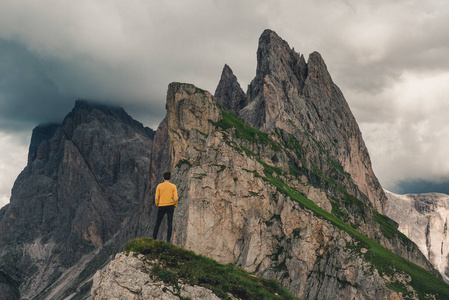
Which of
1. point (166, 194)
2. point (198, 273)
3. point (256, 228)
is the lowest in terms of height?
point (198, 273)

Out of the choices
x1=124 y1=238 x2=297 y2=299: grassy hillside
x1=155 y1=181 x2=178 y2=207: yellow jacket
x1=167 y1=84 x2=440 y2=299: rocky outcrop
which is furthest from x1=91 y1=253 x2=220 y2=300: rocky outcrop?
x1=167 y1=84 x2=440 y2=299: rocky outcrop

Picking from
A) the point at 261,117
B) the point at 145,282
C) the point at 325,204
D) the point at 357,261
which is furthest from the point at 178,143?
the point at 145,282

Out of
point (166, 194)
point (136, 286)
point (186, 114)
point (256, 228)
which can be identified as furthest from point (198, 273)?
point (186, 114)

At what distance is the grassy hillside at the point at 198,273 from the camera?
22.5m

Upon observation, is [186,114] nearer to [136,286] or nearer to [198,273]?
[198,273]

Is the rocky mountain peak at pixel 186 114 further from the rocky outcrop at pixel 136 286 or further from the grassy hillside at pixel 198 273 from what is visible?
the rocky outcrop at pixel 136 286

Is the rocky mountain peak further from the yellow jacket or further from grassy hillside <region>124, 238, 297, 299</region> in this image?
the yellow jacket

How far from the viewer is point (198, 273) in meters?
23.2

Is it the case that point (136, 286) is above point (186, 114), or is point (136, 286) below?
below

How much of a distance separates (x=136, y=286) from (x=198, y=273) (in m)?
4.01

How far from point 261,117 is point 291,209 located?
97595 mm

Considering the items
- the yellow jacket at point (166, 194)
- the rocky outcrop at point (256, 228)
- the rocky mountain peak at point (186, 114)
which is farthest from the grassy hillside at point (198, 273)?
the rocky mountain peak at point (186, 114)

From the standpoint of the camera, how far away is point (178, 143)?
113500 millimetres

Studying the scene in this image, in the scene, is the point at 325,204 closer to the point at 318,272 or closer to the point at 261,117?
the point at 318,272
